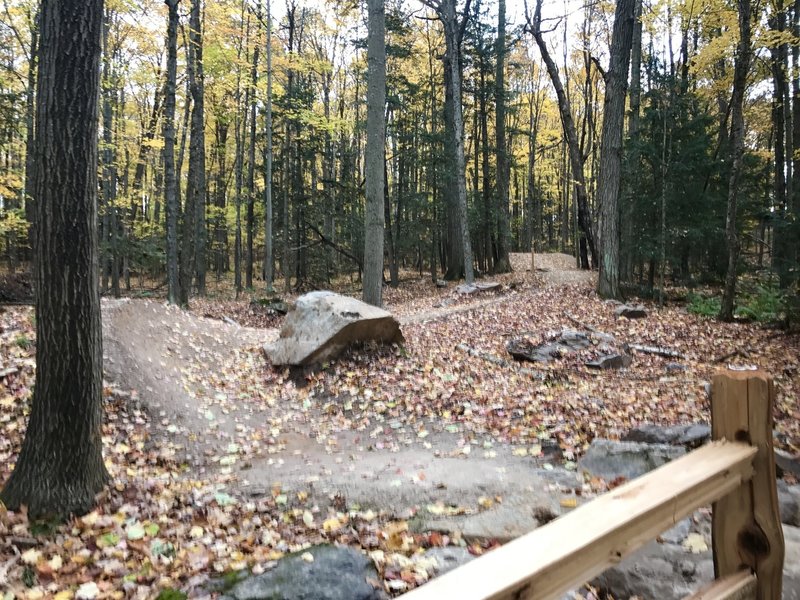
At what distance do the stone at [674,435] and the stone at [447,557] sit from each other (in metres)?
2.62

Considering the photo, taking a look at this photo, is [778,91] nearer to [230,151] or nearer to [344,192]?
[344,192]

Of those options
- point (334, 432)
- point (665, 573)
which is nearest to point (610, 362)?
point (334, 432)

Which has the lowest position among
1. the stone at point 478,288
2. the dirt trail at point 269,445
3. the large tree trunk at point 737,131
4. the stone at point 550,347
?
the dirt trail at point 269,445

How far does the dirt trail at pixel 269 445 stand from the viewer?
14.4 ft

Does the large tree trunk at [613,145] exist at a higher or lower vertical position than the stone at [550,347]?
higher

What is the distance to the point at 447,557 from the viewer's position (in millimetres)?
3312

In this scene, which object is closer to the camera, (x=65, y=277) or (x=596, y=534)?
(x=596, y=534)

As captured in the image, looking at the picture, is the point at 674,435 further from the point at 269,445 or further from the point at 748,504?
the point at 269,445

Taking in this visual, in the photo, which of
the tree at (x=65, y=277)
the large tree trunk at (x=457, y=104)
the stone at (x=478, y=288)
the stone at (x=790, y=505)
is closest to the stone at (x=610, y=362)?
the stone at (x=790, y=505)

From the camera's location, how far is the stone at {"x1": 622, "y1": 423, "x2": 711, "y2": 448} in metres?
4.87

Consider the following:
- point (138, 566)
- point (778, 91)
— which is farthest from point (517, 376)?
point (778, 91)

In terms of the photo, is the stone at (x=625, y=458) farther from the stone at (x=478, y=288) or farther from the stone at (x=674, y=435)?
the stone at (x=478, y=288)

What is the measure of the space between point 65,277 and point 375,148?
8.34 meters

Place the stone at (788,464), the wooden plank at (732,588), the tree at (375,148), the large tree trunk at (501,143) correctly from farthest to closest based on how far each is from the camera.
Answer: the large tree trunk at (501,143) < the tree at (375,148) < the stone at (788,464) < the wooden plank at (732,588)
